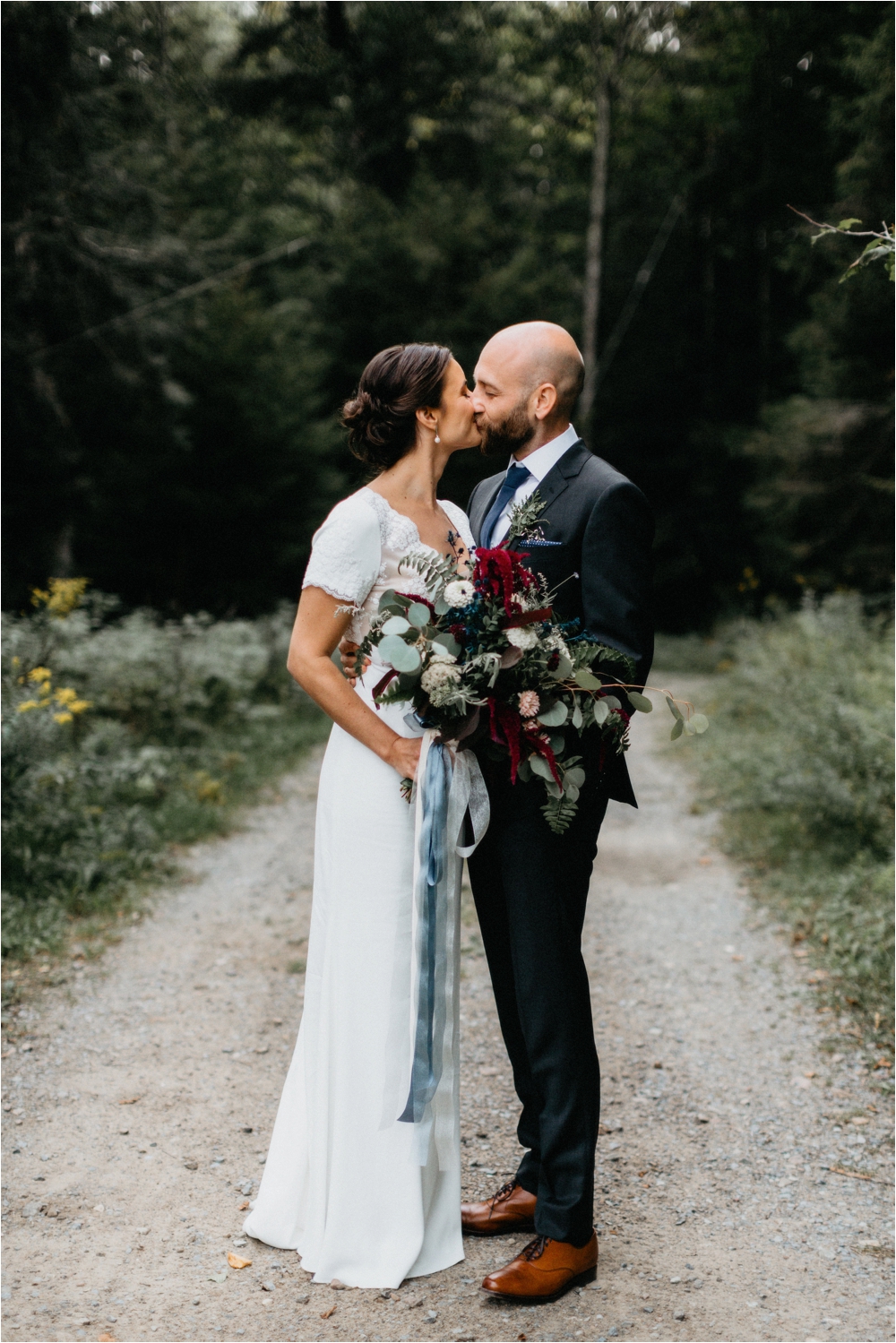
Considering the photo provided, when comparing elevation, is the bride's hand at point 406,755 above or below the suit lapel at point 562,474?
below

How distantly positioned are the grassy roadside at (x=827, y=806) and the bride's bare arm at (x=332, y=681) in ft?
8.85

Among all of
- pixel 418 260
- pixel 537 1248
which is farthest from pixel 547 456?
pixel 418 260

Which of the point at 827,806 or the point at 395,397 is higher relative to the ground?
the point at 395,397

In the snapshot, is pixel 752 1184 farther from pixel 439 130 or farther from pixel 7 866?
pixel 439 130

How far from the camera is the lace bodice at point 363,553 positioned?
256 cm

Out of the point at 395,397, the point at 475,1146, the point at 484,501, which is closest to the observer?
the point at 395,397

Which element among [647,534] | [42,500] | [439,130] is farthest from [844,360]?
[439,130]

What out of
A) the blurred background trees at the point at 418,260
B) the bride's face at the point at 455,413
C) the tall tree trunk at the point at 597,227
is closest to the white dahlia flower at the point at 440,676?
the bride's face at the point at 455,413

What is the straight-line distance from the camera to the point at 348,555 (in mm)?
2555

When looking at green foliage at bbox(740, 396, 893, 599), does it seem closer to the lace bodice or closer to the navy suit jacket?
the navy suit jacket

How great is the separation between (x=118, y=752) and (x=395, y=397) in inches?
193

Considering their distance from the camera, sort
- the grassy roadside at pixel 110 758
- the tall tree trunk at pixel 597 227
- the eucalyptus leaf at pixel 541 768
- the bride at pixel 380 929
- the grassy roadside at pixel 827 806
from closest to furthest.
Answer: the eucalyptus leaf at pixel 541 768 < the bride at pixel 380 929 < the grassy roadside at pixel 827 806 < the grassy roadside at pixel 110 758 < the tall tree trunk at pixel 597 227

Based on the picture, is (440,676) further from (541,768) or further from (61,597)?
(61,597)

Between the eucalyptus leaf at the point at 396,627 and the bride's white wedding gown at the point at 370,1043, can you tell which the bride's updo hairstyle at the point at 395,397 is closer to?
the bride's white wedding gown at the point at 370,1043
